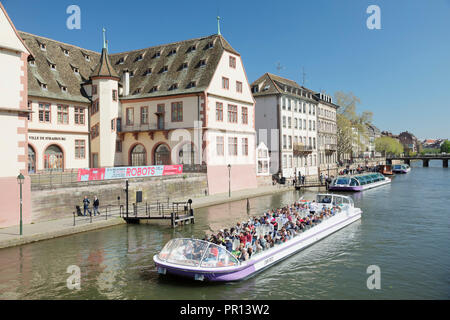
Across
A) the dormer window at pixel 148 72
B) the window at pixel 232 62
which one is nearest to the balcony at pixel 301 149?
the window at pixel 232 62

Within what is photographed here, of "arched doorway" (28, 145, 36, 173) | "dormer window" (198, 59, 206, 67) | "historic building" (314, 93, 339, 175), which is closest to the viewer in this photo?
"arched doorway" (28, 145, 36, 173)

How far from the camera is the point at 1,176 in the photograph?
23797mm

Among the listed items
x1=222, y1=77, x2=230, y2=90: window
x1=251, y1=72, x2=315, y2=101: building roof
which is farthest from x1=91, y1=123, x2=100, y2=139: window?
x1=251, y1=72, x2=315, y2=101: building roof

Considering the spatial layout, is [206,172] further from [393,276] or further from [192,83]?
[393,276]

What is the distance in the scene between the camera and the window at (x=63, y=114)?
3838 cm

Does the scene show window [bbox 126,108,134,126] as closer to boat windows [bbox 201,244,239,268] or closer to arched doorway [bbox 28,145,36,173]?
arched doorway [bbox 28,145,36,173]

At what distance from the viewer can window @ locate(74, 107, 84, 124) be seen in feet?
132

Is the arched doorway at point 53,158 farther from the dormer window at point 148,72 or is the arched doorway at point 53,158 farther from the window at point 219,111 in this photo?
the window at point 219,111

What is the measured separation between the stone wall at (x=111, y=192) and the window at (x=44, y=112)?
37.3ft

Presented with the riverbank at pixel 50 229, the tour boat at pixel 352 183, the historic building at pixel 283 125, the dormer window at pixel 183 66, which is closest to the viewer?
the riverbank at pixel 50 229

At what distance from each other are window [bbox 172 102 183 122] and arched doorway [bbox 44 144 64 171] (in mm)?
12220

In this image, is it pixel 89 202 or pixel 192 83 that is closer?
pixel 89 202
